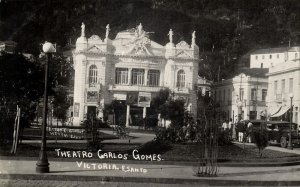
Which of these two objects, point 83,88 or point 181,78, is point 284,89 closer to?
point 83,88

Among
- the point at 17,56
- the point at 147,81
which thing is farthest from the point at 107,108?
the point at 17,56

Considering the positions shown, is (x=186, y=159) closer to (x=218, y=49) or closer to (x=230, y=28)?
(x=230, y=28)

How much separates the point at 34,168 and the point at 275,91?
35.0 meters

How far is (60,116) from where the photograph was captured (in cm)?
3136

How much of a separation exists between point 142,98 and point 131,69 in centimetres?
368

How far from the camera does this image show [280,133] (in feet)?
87.4

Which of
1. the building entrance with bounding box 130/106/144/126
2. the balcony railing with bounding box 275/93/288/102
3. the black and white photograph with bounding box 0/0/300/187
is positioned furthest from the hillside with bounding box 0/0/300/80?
the building entrance with bounding box 130/106/144/126

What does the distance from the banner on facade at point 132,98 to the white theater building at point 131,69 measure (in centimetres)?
19

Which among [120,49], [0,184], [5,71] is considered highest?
[120,49]

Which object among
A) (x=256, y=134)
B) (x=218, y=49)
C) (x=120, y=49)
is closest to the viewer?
(x=256, y=134)

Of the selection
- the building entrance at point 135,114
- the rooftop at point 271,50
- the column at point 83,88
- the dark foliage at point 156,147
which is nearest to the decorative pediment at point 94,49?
the column at point 83,88

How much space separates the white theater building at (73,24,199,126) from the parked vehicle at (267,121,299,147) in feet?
93.9

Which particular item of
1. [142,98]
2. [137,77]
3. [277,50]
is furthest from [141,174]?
[277,50]

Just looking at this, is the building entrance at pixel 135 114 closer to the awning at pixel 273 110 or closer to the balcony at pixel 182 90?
the balcony at pixel 182 90
